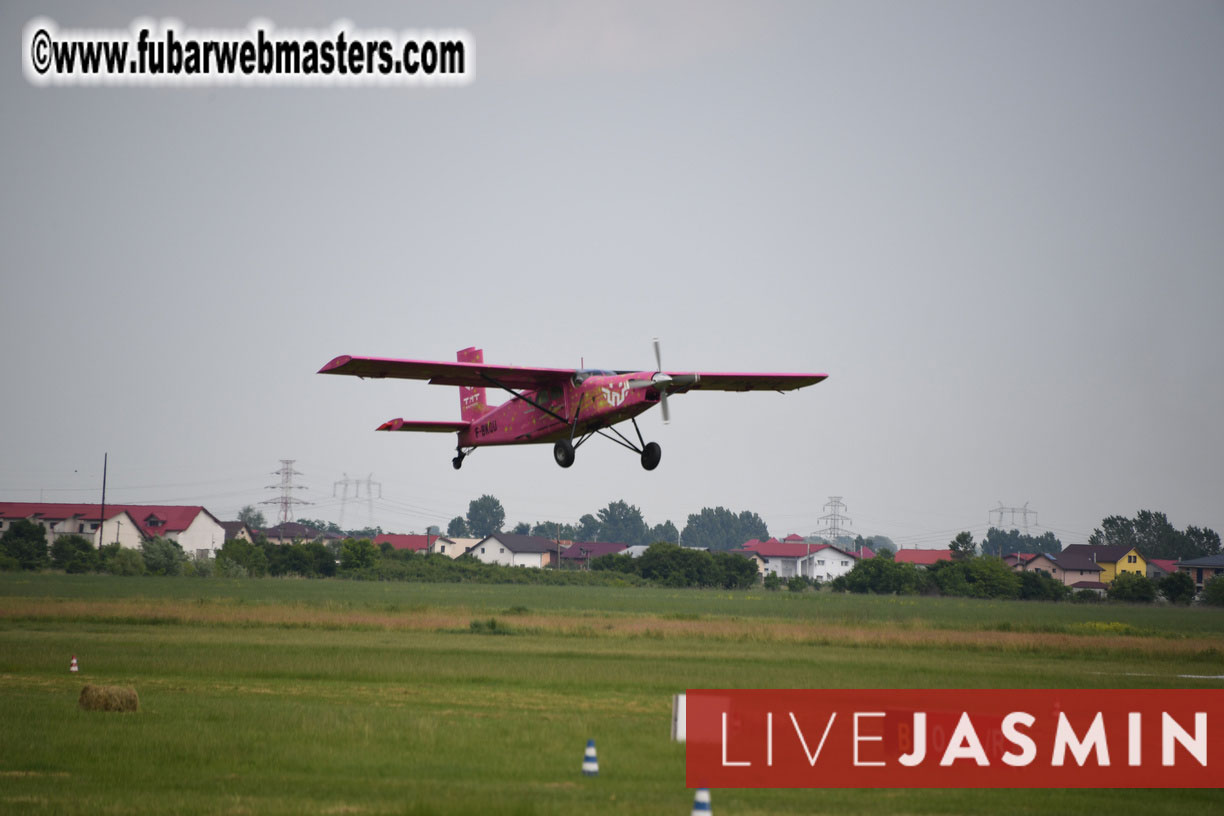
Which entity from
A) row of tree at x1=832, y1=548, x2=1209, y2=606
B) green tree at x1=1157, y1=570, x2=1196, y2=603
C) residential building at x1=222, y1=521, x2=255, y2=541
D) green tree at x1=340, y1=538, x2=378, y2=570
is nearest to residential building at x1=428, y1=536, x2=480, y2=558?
residential building at x1=222, y1=521, x2=255, y2=541

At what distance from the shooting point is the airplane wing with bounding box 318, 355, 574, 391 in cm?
2545

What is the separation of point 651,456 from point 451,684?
10110 mm

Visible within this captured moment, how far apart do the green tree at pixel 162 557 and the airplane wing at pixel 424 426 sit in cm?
7677

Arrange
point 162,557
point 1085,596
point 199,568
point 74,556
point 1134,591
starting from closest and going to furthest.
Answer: point 1134,591, point 199,568, point 1085,596, point 162,557, point 74,556

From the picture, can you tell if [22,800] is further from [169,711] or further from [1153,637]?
[1153,637]

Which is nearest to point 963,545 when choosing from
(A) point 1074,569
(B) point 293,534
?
(A) point 1074,569

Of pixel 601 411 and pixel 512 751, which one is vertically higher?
pixel 601 411

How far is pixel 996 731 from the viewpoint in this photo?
2411 centimetres

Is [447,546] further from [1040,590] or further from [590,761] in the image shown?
[590,761]

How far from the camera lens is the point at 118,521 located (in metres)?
127

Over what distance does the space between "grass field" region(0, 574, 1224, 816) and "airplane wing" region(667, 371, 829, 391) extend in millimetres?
8193

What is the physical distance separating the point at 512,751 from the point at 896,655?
2519cm

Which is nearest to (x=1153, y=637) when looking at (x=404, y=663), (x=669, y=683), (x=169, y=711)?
(x=669, y=683)

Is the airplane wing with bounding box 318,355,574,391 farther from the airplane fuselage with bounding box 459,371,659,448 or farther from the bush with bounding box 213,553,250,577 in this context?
the bush with bounding box 213,553,250,577
